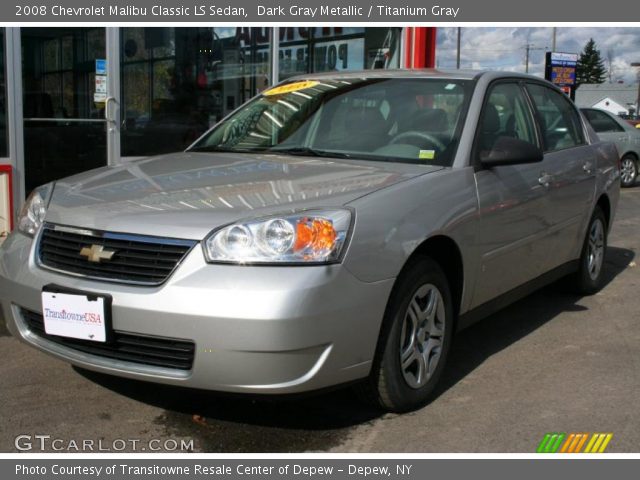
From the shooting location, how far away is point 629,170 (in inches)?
564

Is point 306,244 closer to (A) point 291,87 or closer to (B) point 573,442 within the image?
(B) point 573,442

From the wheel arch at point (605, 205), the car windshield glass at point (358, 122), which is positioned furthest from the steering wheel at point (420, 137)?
the wheel arch at point (605, 205)

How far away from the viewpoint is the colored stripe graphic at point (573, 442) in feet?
10.6

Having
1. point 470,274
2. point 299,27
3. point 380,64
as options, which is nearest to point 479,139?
point 470,274

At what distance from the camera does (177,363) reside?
300cm

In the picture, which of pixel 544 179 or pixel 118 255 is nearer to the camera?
pixel 118 255

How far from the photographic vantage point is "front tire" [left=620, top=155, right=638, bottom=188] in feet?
46.5

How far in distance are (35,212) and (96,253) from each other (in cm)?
67

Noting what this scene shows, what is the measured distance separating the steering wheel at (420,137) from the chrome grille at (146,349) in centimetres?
173

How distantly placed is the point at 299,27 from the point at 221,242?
7122 mm

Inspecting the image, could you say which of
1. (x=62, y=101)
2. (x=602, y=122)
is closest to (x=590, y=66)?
(x=602, y=122)

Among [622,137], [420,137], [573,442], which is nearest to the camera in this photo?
[573,442]

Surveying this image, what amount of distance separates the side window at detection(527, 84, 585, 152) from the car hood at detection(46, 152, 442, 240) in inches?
59.6

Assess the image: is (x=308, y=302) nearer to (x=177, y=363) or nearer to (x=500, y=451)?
(x=177, y=363)
